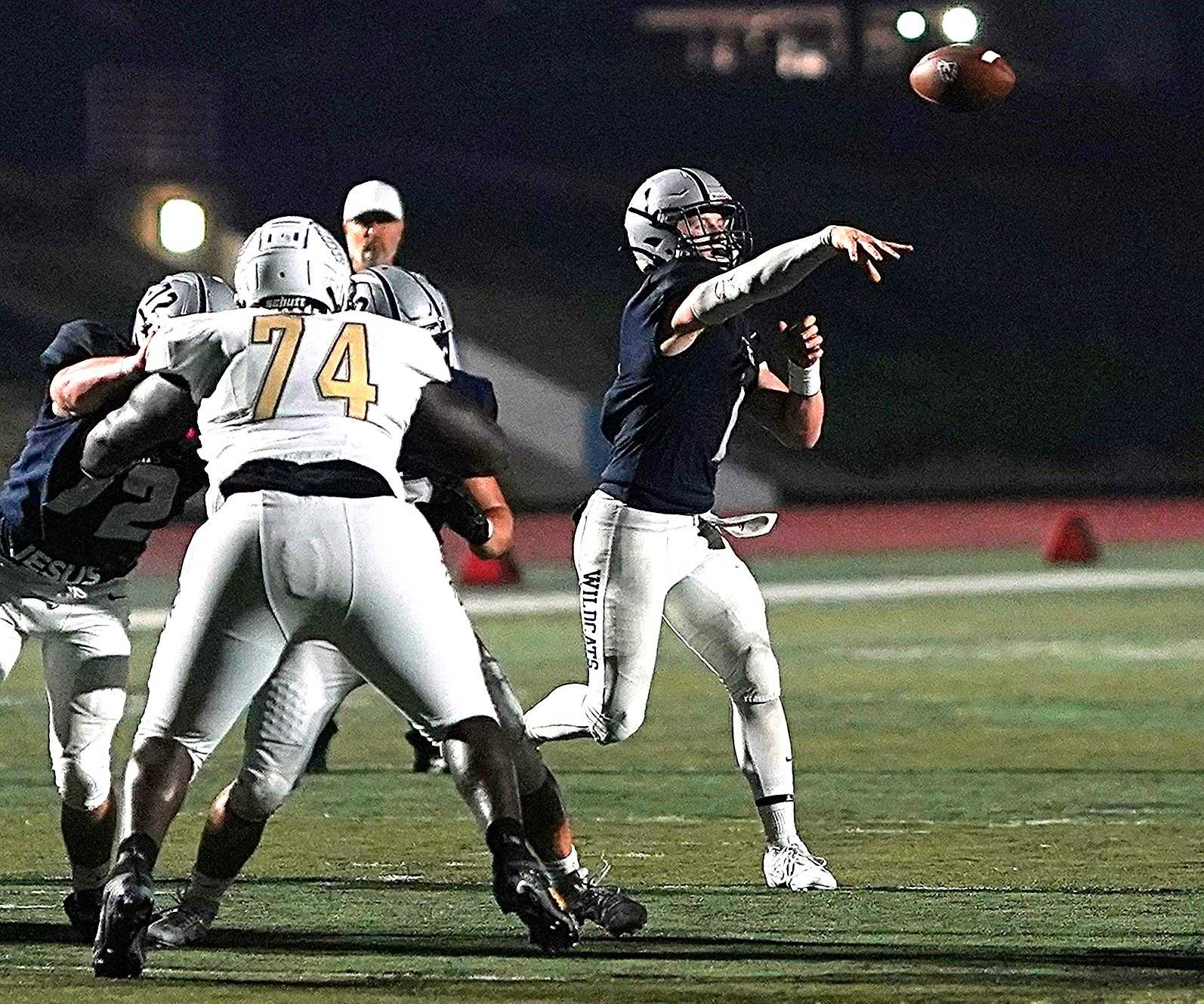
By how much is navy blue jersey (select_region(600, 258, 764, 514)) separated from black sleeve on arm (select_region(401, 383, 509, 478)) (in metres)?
1.22

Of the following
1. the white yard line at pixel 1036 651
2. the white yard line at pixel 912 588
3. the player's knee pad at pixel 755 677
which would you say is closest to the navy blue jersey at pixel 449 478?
the player's knee pad at pixel 755 677

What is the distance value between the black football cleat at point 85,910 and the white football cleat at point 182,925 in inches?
10.5

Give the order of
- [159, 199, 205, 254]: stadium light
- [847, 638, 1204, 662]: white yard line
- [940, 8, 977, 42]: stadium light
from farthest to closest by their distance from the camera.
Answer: [159, 199, 205, 254]: stadium light → [847, 638, 1204, 662]: white yard line → [940, 8, 977, 42]: stadium light

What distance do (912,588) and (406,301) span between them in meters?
12.3

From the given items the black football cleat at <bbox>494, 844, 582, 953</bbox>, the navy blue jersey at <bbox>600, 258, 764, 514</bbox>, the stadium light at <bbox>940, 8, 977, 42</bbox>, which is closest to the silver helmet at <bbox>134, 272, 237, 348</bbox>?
the navy blue jersey at <bbox>600, 258, 764, 514</bbox>

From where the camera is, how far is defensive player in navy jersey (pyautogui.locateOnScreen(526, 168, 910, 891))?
23.5 feet

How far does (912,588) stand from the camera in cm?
1927

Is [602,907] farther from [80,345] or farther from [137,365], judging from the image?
[80,345]

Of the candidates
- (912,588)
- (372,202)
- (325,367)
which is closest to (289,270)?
(325,367)

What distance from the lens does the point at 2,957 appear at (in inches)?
241

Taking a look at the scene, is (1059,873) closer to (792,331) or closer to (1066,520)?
(792,331)

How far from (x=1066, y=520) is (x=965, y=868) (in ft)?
48.9

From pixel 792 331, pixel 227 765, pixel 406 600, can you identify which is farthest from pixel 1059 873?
pixel 227 765

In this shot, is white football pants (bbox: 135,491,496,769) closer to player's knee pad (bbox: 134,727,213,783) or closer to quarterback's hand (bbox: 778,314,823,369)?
player's knee pad (bbox: 134,727,213,783)
